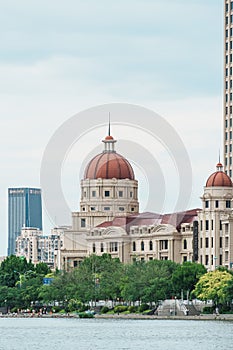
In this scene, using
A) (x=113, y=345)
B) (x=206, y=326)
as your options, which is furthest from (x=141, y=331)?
(x=113, y=345)

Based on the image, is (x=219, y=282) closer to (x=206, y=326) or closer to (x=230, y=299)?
(x=230, y=299)

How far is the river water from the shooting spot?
143 metres

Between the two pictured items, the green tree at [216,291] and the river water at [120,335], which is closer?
the river water at [120,335]

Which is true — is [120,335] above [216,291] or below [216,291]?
below

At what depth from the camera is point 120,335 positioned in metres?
160

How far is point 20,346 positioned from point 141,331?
2607cm

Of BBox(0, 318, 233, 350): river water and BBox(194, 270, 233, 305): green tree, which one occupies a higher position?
BBox(194, 270, 233, 305): green tree

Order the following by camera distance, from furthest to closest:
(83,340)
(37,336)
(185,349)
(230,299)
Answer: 1. (230,299)
2. (37,336)
3. (83,340)
4. (185,349)

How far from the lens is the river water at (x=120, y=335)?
14262 centimetres

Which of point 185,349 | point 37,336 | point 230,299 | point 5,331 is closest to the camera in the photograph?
point 185,349

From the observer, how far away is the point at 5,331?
178750 mm

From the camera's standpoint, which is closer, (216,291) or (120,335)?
(120,335)

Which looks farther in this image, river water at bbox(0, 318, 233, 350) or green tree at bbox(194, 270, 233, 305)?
green tree at bbox(194, 270, 233, 305)

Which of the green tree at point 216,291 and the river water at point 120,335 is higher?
the green tree at point 216,291
